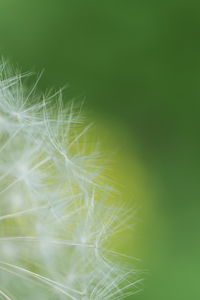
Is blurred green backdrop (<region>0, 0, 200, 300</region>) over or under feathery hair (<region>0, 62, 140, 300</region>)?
over

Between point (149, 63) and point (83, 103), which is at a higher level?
point (149, 63)

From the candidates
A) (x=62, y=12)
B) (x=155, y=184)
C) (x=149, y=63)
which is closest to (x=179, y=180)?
(x=155, y=184)

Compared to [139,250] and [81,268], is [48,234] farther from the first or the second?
[139,250]

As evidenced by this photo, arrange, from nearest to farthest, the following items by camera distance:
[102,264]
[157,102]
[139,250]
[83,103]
Result: [102,264] → [139,250] → [83,103] → [157,102]

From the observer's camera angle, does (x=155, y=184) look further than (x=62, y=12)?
No

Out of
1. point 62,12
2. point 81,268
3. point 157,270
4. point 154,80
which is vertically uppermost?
A: point 62,12
